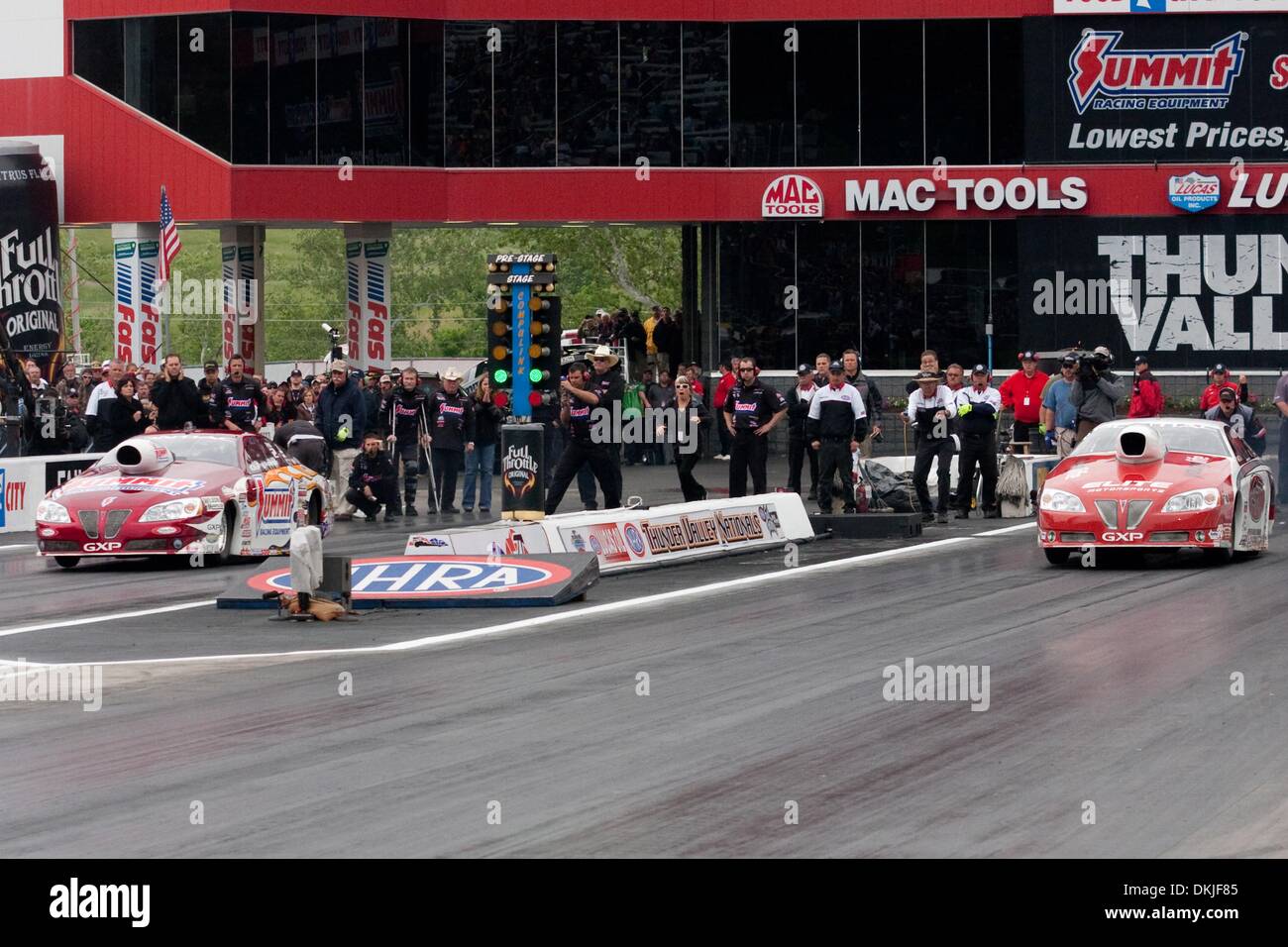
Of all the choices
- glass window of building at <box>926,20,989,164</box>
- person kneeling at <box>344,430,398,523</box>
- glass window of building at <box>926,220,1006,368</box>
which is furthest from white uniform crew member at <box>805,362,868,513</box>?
glass window of building at <box>926,20,989,164</box>

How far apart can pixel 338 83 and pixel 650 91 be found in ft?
20.0

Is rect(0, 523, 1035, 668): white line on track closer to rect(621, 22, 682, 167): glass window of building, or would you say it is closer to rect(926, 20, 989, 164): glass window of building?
rect(926, 20, 989, 164): glass window of building

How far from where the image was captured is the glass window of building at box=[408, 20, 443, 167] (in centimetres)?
3925

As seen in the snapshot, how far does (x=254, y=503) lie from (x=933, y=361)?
831 cm

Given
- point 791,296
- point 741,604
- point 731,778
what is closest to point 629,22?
point 791,296

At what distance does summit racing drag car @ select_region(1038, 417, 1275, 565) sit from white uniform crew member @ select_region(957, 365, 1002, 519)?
4084mm

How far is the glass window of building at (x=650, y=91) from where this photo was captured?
129 feet

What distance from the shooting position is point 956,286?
39.7 metres

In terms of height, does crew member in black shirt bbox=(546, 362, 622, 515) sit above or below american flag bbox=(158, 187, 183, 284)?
below

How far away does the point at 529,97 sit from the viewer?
39.5m

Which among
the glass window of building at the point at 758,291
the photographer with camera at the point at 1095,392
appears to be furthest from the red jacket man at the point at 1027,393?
the glass window of building at the point at 758,291

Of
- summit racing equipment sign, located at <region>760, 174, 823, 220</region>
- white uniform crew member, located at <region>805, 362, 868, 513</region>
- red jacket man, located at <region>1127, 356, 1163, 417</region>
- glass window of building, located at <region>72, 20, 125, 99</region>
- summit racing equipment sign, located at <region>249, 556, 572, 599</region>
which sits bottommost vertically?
summit racing equipment sign, located at <region>249, 556, 572, 599</region>
